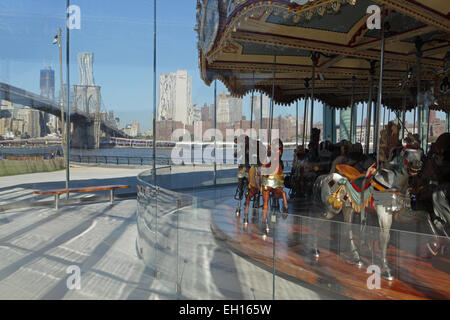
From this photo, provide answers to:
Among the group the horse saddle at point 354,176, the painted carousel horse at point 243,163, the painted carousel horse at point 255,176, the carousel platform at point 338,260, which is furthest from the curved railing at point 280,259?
the painted carousel horse at point 243,163

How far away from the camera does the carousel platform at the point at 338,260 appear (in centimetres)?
303

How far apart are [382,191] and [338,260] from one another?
33.4 inches

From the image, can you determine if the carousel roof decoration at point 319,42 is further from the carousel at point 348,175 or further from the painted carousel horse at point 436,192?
the painted carousel horse at point 436,192

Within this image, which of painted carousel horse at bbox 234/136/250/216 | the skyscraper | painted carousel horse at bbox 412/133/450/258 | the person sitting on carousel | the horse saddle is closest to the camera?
painted carousel horse at bbox 412/133/450/258

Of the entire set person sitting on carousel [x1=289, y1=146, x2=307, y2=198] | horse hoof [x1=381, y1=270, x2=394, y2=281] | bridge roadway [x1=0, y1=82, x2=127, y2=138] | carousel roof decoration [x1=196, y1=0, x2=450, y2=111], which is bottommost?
horse hoof [x1=381, y1=270, x2=394, y2=281]

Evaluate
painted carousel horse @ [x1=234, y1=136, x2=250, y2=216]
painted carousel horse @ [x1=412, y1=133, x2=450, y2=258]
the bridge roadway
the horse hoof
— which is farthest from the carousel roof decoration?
the bridge roadway

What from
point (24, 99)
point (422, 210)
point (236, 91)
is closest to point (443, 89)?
point (422, 210)

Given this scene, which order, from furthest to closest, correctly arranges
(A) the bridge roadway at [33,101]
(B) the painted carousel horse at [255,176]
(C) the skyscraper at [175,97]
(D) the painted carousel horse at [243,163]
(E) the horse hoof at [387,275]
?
(C) the skyscraper at [175,97]
(A) the bridge roadway at [33,101]
(D) the painted carousel horse at [243,163]
(B) the painted carousel horse at [255,176]
(E) the horse hoof at [387,275]

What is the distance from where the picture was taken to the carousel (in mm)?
3197

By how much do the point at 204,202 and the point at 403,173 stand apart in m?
2.30

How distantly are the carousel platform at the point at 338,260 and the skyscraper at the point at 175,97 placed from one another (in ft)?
25.7

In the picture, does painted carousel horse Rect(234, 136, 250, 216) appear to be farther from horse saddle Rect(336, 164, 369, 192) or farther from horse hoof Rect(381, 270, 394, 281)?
horse hoof Rect(381, 270, 394, 281)

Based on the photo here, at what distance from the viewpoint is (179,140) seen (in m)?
12.2

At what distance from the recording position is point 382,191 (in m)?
3.57
